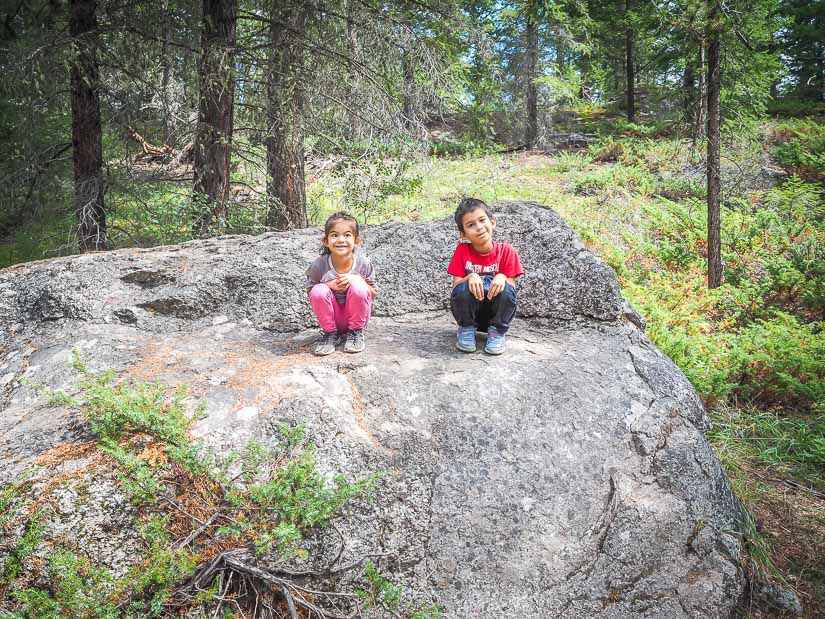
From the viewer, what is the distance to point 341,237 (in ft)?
11.8

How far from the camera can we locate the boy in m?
3.48

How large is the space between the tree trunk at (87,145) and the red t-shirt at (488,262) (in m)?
5.34

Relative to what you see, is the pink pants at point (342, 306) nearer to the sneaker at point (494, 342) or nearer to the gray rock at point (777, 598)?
the sneaker at point (494, 342)

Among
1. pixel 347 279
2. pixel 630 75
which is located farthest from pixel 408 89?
pixel 630 75

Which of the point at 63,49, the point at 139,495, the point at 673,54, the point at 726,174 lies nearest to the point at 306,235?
the point at 139,495

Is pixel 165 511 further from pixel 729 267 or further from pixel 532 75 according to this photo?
pixel 532 75

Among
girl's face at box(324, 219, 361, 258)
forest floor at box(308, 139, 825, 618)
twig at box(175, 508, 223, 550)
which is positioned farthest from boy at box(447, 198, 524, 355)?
forest floor at box(308, 139, 825, 618)

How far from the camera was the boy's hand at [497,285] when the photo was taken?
3.45m

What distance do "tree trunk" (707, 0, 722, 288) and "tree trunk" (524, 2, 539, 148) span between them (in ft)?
24.6

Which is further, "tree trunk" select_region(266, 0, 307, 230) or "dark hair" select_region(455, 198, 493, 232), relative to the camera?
"tree trunk" select_region(266, 0, 307, 230)

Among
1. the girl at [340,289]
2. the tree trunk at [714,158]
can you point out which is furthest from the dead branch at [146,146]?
the tree trunk at [714,158]

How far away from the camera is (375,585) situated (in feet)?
8.03

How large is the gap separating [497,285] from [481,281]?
12 cm

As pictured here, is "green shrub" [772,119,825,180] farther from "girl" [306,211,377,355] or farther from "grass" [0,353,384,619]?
"grass" [0,353,384,619]
